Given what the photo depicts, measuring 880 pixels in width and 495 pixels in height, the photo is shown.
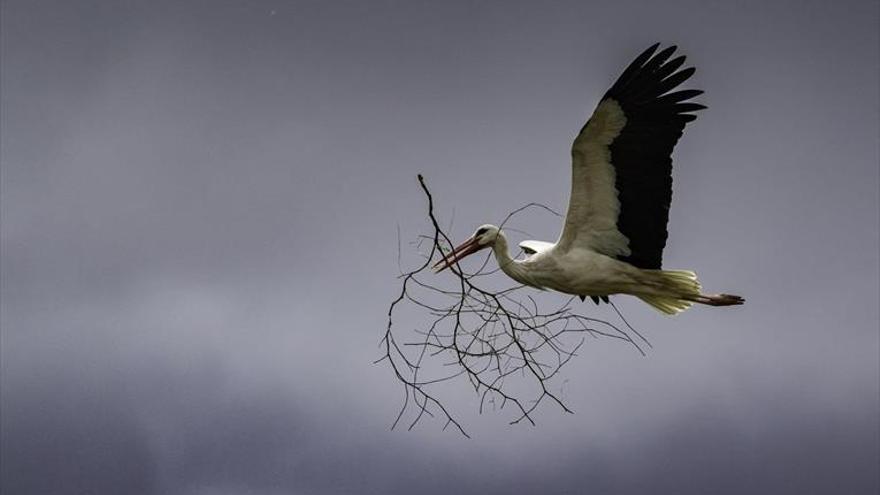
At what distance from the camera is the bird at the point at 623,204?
11.9m

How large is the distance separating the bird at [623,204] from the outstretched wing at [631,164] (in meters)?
0.01

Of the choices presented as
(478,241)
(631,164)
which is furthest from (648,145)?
(478,241)

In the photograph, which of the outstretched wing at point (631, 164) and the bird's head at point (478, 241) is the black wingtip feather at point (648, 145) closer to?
the outstretched wing at point (631, 164)

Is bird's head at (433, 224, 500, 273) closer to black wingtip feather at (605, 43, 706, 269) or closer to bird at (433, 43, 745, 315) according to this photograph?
bird at (433, 43, 745, 315)

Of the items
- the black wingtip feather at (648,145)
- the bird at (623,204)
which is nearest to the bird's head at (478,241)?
the bird at (623,204)

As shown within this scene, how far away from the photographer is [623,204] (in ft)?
40.3

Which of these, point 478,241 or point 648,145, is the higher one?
point 648,145

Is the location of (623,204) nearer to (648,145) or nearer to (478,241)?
(648,145)

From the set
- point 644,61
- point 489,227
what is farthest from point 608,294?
point 644,61

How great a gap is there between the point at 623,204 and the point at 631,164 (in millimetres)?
468

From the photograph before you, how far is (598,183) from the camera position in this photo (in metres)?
12.1

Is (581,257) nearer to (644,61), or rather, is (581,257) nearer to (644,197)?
(644,197)

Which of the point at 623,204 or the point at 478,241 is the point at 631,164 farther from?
the point at 478,241

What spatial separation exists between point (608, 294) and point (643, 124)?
2.00 meters
